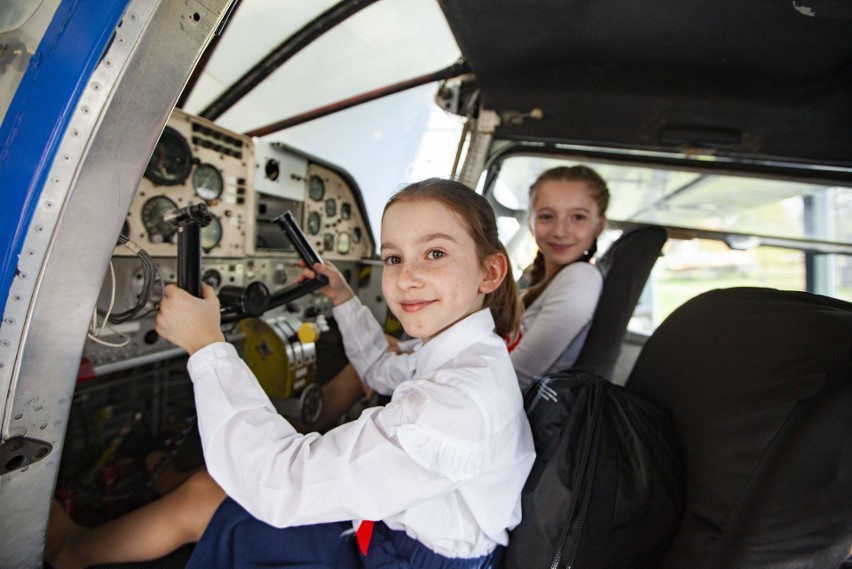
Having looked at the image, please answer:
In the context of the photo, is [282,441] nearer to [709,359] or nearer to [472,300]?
[472,300]

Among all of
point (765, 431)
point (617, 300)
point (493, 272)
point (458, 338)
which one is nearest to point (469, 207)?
point (493, 272)

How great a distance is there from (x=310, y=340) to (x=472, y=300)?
120cm

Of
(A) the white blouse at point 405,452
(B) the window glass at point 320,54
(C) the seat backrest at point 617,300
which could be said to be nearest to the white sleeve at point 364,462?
(A) the white blouse at point 405,452

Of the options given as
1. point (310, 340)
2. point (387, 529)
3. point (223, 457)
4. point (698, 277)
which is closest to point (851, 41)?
point (387, 529)

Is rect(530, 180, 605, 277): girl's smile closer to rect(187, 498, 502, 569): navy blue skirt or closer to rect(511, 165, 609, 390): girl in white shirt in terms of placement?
rect(511, 165, 609, 390): girl in white shirt

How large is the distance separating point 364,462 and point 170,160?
155cm

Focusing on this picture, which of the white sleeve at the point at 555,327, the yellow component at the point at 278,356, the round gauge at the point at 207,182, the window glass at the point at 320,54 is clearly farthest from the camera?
the window glass at the point at 320,54

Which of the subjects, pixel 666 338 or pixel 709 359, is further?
pixel 666 338

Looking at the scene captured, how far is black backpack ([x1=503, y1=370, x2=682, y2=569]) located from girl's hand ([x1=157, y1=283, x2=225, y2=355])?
67cm

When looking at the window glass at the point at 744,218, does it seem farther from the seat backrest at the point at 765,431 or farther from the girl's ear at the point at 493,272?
the seat backrest at the point at 765,431

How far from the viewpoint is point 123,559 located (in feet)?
3.33

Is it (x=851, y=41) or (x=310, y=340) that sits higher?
(x=851, y=41)

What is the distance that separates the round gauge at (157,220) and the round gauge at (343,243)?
3.49 feet

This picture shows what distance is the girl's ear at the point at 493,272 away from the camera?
1.00 metres
